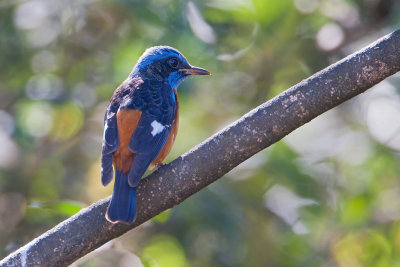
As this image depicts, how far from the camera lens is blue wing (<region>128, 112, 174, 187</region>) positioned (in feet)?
11.0

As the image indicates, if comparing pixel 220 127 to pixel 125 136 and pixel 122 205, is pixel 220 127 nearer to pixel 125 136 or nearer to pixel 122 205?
pixel 125 136

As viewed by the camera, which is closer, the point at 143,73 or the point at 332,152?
the point at 143,73

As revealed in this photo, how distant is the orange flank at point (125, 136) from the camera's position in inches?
139

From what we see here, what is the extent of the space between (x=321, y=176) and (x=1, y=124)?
2623 millimetres

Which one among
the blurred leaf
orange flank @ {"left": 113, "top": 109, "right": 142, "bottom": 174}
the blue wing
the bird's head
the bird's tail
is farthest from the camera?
the bird's head

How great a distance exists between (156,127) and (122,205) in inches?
35.5

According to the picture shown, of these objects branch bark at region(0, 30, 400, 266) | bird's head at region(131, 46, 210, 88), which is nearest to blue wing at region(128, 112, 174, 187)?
branch bark at region(0, 30, 400, 266)

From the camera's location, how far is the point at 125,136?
11.8ft

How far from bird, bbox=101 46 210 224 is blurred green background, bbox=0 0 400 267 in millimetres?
270

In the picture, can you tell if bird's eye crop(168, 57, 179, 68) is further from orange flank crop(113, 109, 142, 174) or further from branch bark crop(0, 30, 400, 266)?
branch bark crop(0, 30, 400, 266)

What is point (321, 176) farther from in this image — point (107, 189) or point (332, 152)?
point (107, 189)

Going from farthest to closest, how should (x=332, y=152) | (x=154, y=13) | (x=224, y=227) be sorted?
1. (x=332, y=152)
2. (x=154, y=13)
3. (x=224, y=227)

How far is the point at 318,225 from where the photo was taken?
4832mm

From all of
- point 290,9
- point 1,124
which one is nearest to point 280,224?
point 290,9
